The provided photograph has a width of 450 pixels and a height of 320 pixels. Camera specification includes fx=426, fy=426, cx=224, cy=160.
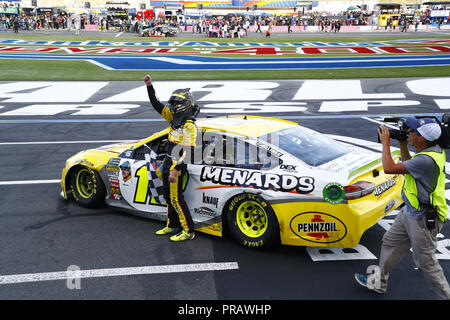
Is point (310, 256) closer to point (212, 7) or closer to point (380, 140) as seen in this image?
point (380, 140)

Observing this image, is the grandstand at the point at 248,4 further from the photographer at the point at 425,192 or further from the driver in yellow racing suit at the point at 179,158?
the photographer at the point at 425,192

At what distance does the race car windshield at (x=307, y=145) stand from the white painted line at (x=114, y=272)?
1408 mm

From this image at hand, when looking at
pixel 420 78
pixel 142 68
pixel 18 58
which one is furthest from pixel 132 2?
pixel 420 78

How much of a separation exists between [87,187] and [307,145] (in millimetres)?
3321

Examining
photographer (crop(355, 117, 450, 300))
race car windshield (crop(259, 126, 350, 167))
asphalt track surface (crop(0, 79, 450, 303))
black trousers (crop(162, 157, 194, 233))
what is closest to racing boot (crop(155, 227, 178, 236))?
asphalt track surface (crop(0, 79, 450, 303))

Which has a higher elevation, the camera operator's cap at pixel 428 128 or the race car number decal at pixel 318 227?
the camera operator's cap at pixel 428 128

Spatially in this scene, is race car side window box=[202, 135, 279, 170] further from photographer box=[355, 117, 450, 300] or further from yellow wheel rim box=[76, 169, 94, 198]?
yellow wheel rim box=[76, 169, 94, 198]

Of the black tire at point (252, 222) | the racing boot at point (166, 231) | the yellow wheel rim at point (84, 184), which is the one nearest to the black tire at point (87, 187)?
the yellow wheel rim at point (84, 184)

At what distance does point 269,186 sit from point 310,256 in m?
0.93

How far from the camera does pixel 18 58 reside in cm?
2867

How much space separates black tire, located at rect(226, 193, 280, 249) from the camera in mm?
4566

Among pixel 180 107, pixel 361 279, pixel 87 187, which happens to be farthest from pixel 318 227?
pixel 87 187

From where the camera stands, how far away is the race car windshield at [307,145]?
188 inches

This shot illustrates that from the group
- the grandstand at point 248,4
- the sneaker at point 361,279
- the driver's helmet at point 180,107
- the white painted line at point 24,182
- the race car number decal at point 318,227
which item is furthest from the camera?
the grandstand at point 248,4
